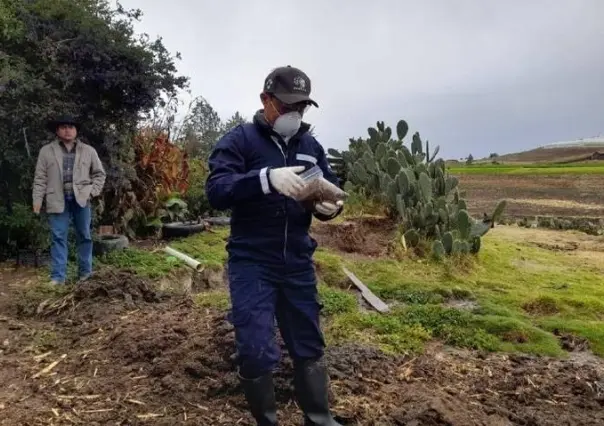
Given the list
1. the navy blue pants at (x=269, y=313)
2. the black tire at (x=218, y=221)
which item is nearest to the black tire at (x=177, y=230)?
the black tire at (x=218, y=221)

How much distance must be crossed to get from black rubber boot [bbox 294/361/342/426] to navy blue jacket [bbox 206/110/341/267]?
0.50 m

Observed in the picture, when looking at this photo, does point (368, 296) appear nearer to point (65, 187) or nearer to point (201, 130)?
point (65, 187)

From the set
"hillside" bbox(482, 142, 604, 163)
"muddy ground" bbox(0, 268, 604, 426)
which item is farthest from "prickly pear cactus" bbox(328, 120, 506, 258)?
"hillside" bbox(482, 142, 604, 163)

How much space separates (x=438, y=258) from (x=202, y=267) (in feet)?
9.65

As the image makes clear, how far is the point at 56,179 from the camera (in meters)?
6.01

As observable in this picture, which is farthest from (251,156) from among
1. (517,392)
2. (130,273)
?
(130,273)

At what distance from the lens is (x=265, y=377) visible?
2.94 m

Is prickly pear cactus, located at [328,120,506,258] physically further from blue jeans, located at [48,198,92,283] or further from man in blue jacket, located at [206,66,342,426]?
man in blue jacket, located at [206,66,342,426]

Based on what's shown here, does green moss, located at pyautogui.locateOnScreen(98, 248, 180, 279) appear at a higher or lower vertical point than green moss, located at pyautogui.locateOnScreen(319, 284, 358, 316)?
higher

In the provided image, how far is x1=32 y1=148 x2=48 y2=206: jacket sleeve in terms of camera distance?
5934 millimetres

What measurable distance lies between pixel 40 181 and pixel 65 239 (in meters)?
0.57

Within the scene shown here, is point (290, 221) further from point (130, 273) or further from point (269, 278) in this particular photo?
point (130, 273)

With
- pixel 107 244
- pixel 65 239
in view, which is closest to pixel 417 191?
pixel 107 244

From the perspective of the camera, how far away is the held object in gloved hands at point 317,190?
9.13 ft
